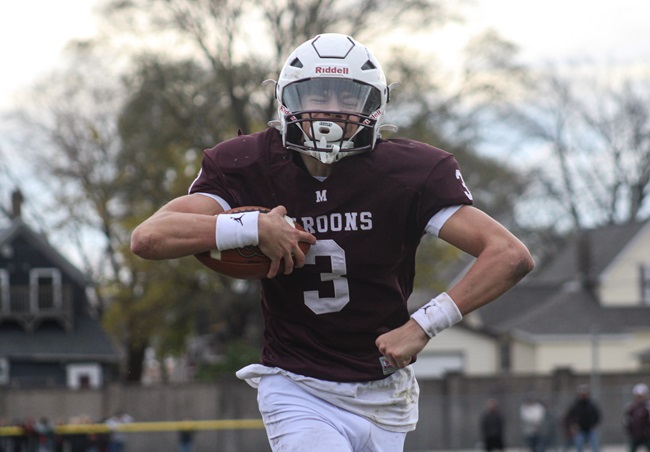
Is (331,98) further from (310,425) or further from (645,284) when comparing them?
(645,284)

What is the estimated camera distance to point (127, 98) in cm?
3512

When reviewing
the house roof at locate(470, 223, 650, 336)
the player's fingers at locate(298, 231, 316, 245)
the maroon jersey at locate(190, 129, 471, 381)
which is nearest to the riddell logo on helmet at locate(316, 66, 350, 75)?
the maroon jersey at locate(190, 129, 471, 381)

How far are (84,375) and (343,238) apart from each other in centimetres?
4011

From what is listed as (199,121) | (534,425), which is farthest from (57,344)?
(534,425)

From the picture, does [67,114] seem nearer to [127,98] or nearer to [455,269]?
[127,98]

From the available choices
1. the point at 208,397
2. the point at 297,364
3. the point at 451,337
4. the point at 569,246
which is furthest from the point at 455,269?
the point at 297,364

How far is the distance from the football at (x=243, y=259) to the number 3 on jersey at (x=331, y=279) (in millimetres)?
87

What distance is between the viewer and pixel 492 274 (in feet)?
14.6

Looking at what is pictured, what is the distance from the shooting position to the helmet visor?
182 inches

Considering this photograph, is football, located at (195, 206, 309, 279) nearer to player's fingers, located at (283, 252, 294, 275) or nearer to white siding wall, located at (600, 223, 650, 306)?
player's fingers, located at (283, 252, 294, 275)

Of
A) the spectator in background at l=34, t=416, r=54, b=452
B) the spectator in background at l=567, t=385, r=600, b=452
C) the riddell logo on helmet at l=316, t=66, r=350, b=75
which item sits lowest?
the spectator in background at l=34, t=416, r=54, b=452

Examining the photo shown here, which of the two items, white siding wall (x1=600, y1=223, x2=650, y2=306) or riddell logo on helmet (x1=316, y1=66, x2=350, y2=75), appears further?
white siding wall (x1=600, y1=223, x2=650, y2=306)

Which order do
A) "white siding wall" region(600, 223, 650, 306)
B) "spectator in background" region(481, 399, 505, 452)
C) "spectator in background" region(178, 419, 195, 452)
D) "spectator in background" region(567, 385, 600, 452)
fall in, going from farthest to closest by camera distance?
1. "white siding wall" region(600, 223, 650, 306)
2. "spectator in background" region(481, 399, 505, 452)
3. "spectator in background" region(178, 419, 195, 452)
4. "spectator in background" region(567, 385, 600, 452)

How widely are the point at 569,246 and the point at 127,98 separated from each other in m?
23.1
